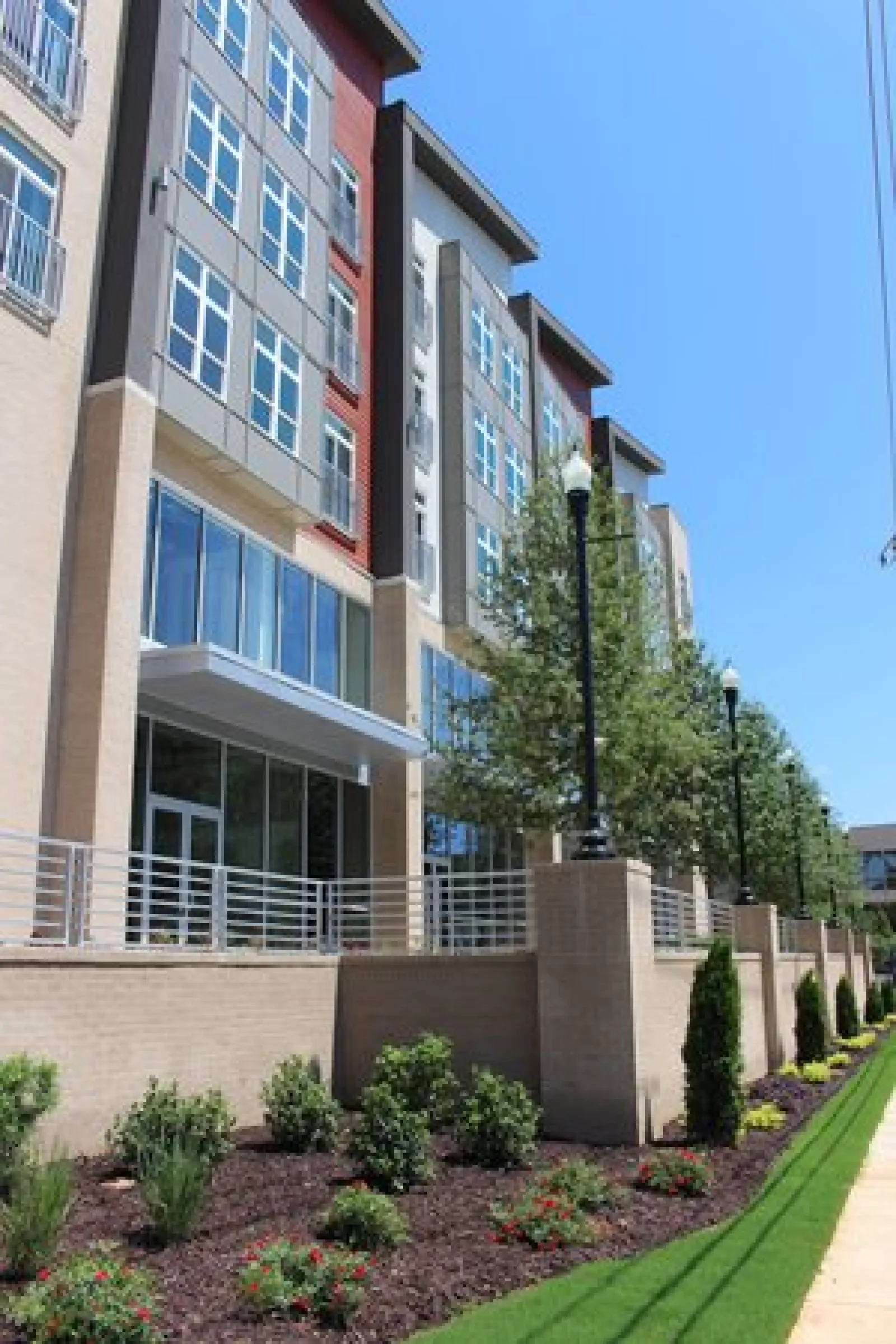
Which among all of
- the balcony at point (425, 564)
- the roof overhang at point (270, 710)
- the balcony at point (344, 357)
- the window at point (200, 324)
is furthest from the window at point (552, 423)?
the window at point (200, 324)

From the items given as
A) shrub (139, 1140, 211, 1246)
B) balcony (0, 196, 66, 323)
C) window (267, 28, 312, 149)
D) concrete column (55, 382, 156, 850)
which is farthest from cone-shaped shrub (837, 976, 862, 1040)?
shrub (139, 1140, 211, 1246)

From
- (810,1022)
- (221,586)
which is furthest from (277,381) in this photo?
(810,1022)

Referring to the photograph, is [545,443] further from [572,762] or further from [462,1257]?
[462,1257]

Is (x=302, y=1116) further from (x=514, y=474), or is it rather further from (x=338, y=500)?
(x=514, y=474)

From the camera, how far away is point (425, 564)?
26.9m

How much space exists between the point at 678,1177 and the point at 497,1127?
1668 millimetres

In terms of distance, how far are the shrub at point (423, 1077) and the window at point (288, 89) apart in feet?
56.1

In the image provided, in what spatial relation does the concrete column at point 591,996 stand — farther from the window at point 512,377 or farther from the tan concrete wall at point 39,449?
the window at point 512,377

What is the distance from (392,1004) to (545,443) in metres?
23.8

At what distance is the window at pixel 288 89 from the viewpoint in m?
22.1

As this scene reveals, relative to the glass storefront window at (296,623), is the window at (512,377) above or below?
above

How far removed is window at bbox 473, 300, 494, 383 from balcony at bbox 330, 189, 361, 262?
5530 mm

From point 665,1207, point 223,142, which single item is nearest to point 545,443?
point 223,142

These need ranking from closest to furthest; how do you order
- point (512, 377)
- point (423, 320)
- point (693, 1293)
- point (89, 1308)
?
point (89, 1308)
point (693, 1293)
point (423, 320)
point (512, 377)
